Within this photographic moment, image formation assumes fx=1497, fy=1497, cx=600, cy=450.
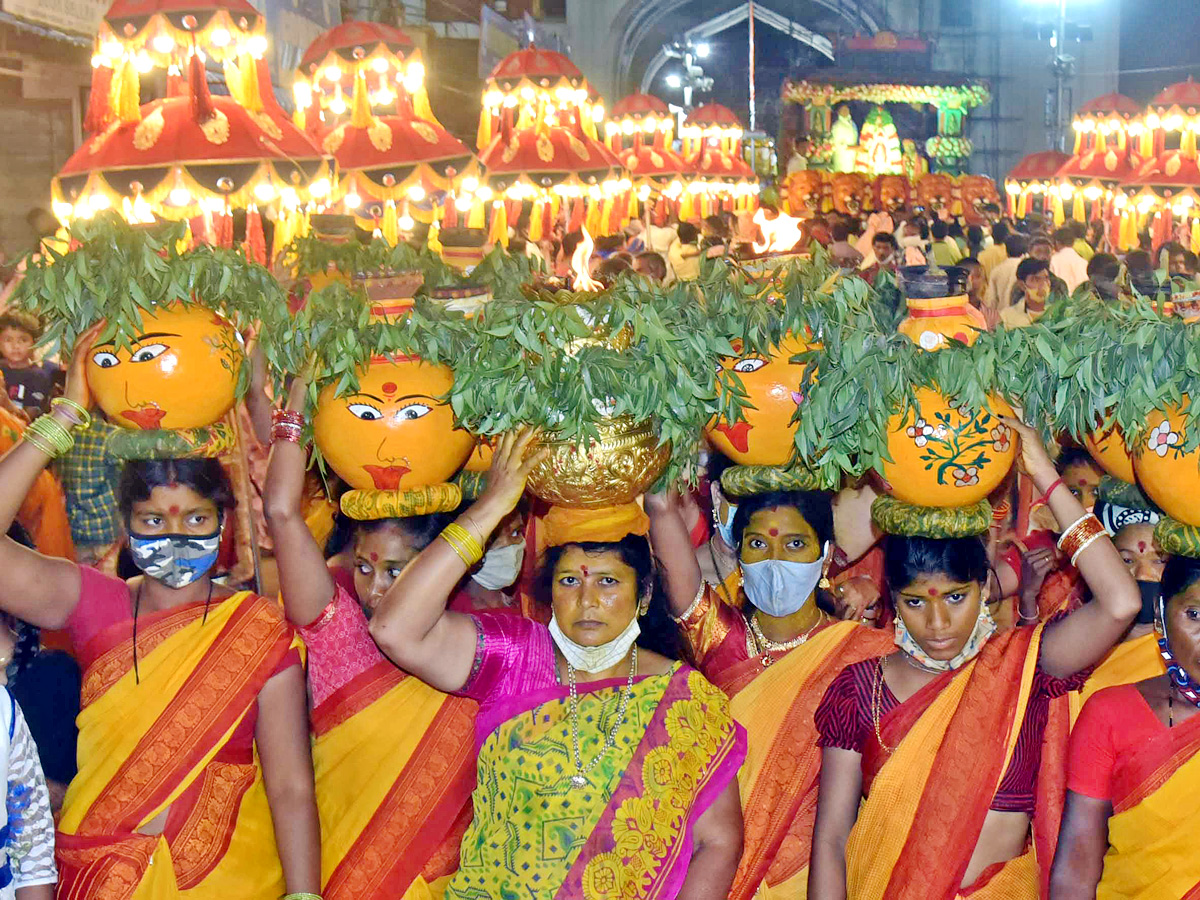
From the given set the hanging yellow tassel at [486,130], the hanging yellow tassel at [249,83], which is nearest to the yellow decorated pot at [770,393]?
the hanging yellow tassel at [249,83]

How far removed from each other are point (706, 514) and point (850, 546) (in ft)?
1.61

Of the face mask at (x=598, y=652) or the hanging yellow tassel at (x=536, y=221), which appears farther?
the hanging yellow tassel at (x=536, y=221)

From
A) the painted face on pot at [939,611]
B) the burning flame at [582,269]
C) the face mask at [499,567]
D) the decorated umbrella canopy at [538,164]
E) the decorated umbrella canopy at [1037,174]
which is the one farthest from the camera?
the decorated umbrella canopy at [1037,174]

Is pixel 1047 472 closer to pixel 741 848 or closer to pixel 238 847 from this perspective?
pixel 741 848

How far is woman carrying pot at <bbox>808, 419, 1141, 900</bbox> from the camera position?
3.20m

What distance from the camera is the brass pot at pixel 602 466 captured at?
3.15 metres

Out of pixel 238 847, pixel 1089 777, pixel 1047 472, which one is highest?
pixel 1047 472

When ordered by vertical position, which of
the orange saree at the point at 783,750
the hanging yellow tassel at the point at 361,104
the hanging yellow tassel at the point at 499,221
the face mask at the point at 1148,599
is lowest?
the orange saree at the point at 783,750

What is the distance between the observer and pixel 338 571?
387 centimetres

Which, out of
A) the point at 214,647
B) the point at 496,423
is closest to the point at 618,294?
the point at 496,423

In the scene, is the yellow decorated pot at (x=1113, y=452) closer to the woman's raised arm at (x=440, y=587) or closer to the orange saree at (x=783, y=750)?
the orange saree at (x=783, y=750)

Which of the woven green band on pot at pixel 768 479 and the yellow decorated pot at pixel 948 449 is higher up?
the yellow decorated pot at pixel 948 449

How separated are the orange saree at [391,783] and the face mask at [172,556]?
1.55ft

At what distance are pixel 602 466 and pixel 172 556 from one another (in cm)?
103
